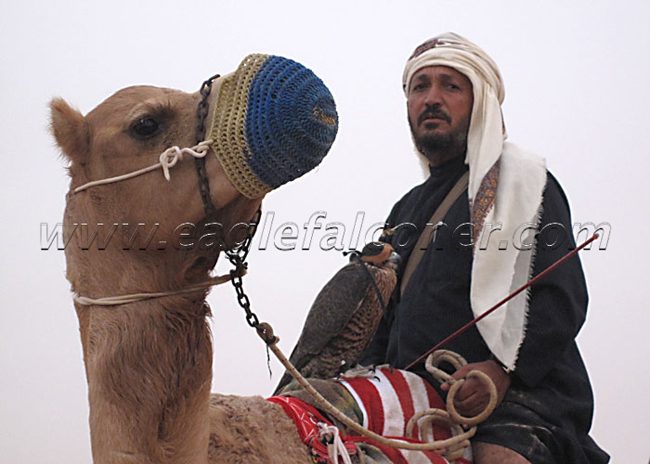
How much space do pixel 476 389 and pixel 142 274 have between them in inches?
33.1

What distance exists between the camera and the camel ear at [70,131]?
121 cm

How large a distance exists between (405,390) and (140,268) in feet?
2.38

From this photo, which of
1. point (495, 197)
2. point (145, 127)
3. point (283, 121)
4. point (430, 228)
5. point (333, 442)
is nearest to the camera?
point (283, 121)

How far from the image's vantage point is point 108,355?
3.70 feet

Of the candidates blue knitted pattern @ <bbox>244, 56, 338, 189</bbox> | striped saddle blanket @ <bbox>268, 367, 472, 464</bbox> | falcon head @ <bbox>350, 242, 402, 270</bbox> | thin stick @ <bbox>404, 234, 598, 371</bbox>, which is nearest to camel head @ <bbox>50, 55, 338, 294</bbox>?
blue knitted pattern @ <bbox>244, 56, 338, 189</bbox>

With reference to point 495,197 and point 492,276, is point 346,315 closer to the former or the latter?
point 492,276

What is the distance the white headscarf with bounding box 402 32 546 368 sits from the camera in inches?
64.4

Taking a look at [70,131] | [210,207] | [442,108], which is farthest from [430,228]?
[70,131]

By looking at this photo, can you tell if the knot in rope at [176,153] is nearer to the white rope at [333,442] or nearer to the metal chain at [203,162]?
the metal chain at [203,162]

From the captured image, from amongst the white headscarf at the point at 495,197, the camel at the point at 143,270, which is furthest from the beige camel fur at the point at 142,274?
the white headscarf at the point at 495,197

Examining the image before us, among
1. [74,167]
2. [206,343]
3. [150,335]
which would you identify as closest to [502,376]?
[206,343]

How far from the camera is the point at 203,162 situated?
3.66 ft

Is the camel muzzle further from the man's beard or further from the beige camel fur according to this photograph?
the man's beard

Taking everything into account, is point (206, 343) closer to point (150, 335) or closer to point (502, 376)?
point (150, 335)
